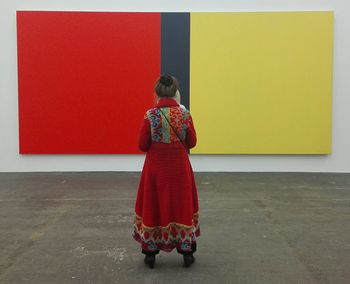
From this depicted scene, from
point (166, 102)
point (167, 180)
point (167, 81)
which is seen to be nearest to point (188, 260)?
point (167, 180)

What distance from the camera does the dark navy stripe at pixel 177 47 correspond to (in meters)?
7.27

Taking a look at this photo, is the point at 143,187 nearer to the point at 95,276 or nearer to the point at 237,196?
the point at 95,276

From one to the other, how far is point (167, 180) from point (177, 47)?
4.51m

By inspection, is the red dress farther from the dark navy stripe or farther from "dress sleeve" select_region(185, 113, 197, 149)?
the dark navy stripe

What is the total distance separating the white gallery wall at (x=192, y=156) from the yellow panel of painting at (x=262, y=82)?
15 centimetres

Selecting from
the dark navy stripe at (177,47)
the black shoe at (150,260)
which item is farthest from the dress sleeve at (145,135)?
the dark navy stripe at (177,47)

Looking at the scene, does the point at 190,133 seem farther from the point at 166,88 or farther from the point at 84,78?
the point at 84,78

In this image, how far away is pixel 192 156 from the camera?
744 cm

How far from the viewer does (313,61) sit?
24.0 ft

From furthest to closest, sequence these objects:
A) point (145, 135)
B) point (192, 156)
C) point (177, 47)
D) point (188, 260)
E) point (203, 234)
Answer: point (192, 156) < point (177, 47) < point (203, 234) < point (188, 260) < point (145, 135)

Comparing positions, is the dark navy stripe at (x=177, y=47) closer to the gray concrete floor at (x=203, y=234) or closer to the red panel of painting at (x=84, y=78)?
the red panel of painting at (x=84, y=78)

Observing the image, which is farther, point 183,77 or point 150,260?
point 183,77

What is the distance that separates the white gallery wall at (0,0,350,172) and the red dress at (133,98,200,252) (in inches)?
167

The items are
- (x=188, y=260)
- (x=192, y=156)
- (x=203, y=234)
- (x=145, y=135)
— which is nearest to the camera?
(x=145, y=135)
